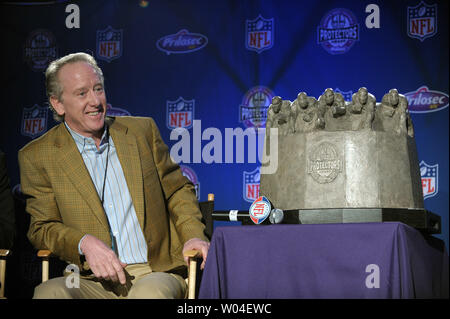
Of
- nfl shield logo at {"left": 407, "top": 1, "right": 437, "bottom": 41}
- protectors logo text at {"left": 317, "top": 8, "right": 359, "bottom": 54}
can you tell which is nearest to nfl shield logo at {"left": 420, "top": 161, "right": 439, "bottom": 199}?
nfl shield logo at {"left": 407, "top": 1, "right": 437, "bottom": 41}

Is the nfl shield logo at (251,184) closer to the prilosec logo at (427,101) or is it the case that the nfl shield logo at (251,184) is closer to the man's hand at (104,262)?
the prilosec logo at (427,101)

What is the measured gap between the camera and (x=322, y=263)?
7.54 ft

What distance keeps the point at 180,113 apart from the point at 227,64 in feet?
1.83

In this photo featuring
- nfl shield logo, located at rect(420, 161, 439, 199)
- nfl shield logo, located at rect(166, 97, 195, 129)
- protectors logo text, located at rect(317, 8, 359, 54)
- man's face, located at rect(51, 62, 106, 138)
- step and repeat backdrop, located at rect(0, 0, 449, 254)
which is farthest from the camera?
nfl shield logo, located at rect(166, 97, 195, 129)

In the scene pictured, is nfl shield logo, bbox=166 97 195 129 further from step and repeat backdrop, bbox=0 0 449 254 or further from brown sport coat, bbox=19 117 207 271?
brown sport coat, bbox=19 117 207 271

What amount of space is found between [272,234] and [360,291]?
0.40m

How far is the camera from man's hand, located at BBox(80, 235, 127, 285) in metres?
2.55

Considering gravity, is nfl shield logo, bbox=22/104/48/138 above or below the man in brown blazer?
above

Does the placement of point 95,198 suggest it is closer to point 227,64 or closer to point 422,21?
point 227,64

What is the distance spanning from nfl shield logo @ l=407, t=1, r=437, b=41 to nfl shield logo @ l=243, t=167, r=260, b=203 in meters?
1.58

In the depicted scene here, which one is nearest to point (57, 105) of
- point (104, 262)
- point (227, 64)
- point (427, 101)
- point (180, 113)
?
point (104, 262)

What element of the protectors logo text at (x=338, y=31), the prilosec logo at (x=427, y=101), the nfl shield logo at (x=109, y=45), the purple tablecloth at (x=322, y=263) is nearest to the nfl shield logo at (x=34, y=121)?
the nfl shield logo at (x=109, y=45)

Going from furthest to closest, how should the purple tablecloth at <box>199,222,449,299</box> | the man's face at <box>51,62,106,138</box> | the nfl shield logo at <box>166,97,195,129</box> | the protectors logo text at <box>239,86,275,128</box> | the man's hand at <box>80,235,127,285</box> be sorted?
the nfl shield logo at <box>166,97,195,129</box>, the protectors logo text at <box>239,86,275,128</box>, the man's face at <box>51,62,106,138</box>, the man's hand at <box>80,235,127,285</box>, the purple tablecloth at <box>199,222,449,299</box>
